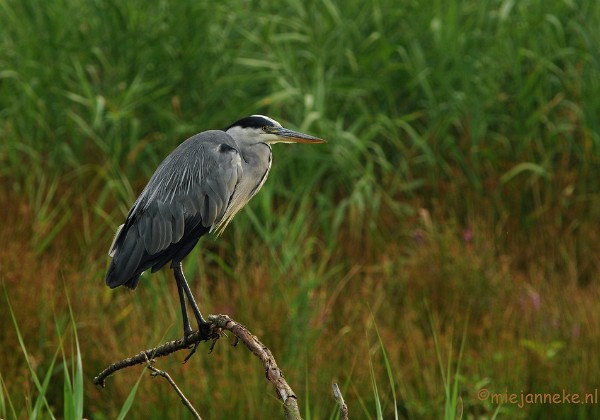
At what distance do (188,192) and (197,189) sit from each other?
0.04 meters

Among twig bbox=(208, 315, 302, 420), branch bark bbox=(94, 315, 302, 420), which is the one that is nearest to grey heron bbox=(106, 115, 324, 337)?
branch bark bbox=(94, 315, 302, 420)

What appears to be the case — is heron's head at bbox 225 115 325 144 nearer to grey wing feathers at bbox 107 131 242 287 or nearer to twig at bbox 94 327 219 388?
grey wing feathers at bbox 107 131 242 287

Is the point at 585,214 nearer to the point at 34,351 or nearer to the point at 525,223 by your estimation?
the point at 525,223

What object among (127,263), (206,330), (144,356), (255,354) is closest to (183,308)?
(206,330)

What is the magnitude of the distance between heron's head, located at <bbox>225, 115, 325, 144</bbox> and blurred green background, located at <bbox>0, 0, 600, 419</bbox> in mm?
1247

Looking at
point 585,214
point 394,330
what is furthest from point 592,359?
point 585,214

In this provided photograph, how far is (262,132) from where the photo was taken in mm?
2703

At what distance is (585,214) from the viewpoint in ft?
18.2

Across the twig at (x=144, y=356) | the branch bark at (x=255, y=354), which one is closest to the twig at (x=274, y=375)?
the branch bark at (x=255, y=354)

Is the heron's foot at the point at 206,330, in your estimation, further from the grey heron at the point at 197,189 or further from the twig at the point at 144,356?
the twig at the point at 144,356

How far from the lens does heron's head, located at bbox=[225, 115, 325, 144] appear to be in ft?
8.70

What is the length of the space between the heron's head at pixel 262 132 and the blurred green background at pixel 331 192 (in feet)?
4.09

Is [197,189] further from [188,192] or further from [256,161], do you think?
[256,161]

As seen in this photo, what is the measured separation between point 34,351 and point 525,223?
265 centimetres
